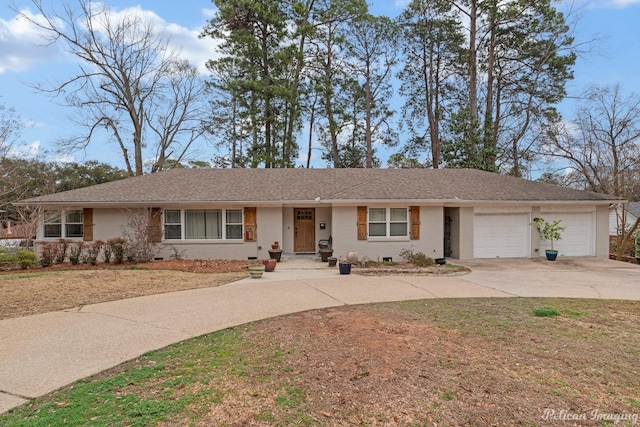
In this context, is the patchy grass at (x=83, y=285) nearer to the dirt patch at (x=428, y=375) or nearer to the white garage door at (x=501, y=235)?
the dirt patch at (x=428, y=375)

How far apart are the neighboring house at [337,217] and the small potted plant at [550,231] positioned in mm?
313

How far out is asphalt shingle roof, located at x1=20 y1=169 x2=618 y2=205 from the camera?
552 inches

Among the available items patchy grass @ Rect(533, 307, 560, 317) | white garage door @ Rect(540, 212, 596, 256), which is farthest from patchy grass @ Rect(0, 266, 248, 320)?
white garage door @ Rect(540, 212, 596, 256)

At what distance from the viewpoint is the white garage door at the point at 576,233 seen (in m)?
15.3

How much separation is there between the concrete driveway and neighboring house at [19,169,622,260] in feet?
3.88

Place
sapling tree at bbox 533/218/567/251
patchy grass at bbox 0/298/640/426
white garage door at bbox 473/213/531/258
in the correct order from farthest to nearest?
1. white garage door at bbox 473/213/531/258
2. sapling tree at bbox 533/218/567/251
3. patchy grass at bbox 0/298/640/426

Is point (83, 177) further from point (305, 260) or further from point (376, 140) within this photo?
point (305, 260)

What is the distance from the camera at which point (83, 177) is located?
111ft

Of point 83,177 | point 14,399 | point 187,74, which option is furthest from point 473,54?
point 83,177

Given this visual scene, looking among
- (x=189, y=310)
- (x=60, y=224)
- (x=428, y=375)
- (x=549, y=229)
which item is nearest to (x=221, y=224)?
(x=60, y=224)

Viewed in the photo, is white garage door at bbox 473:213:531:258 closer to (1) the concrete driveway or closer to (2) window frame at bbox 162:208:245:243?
(1) the concrete driveway

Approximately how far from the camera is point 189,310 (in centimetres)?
689

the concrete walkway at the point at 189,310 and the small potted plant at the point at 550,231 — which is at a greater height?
the small potted plant at the point at 550,231

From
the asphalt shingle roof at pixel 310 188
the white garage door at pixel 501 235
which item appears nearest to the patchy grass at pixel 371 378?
the asphalt shingle roof at pixel 310 188
